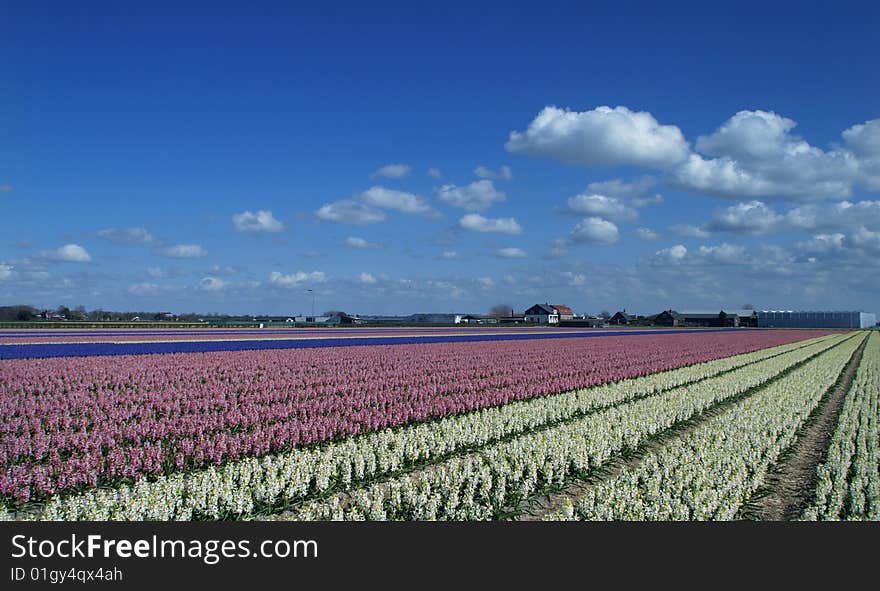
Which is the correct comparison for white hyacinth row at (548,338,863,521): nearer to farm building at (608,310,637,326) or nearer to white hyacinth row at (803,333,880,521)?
white hyacinth row at (803,333,880,521)

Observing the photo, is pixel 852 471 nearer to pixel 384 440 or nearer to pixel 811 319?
pixel 384 440

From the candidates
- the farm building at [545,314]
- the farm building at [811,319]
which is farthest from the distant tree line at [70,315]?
the farm building at [811,319]

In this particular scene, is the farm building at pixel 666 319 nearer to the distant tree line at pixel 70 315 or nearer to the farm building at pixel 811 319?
the farm building at pixel 811 319

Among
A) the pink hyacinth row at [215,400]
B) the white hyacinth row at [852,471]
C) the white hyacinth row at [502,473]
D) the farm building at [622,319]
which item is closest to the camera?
the white hyacinth row at [502,473]

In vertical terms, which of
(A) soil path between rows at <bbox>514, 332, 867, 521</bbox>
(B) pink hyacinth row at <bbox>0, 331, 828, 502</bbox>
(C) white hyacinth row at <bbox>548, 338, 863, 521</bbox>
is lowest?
(A) soil path between rows at <bbox>514, 332, 867, 521</bbox>

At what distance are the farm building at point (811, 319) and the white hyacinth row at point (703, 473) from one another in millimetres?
136398

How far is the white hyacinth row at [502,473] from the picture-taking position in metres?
8.30

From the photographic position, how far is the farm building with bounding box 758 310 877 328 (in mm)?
137163

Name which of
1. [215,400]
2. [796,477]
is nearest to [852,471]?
[796,477]

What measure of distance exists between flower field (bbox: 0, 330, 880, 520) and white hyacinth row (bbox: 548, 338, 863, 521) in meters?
0.04

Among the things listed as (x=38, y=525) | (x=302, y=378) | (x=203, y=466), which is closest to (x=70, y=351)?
(x=302, y=378)

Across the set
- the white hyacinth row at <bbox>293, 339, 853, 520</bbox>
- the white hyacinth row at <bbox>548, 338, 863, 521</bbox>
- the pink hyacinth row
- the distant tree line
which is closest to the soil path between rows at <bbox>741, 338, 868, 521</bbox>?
the white hyacinth row at <bbox>548, 338, 863, 521</bbox>

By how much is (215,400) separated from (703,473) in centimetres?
1259

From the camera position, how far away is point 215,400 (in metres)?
16.7
